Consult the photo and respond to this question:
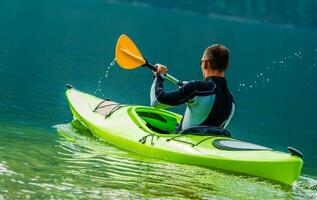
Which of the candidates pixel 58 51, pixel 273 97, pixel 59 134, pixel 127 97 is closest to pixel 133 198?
pixel 59 134

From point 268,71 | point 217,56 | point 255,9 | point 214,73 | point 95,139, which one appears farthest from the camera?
point 255,9

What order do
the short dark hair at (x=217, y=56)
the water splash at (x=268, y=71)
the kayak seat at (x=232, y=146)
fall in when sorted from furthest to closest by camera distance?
the water splash at (x=268, y=71)
the short dark hair at (x=217, y=56)
the kayak seat at (x=232, y=146)

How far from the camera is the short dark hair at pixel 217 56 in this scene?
10.4 metres

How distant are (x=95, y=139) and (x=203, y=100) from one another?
2520 mm

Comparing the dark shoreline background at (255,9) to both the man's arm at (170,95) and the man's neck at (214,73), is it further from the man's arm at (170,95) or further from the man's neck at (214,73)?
the man's neck at (214,73)

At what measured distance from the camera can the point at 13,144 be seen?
10.4 meters

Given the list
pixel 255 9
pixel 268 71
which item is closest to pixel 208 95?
pixel 268 71

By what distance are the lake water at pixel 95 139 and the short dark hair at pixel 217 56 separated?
5.02 ft

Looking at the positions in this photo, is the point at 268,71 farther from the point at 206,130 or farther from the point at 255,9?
the point at 255,9

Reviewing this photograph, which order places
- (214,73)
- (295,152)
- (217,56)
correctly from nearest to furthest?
1. (295,152)
2. (217,56)
3. (214,73)

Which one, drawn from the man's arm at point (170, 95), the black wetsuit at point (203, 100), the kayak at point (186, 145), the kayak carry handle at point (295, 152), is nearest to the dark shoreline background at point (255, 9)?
the kayak at point (186, 145)

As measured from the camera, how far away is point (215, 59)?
34.3 feet

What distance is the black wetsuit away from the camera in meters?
10.5

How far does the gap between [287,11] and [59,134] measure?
451 feet
